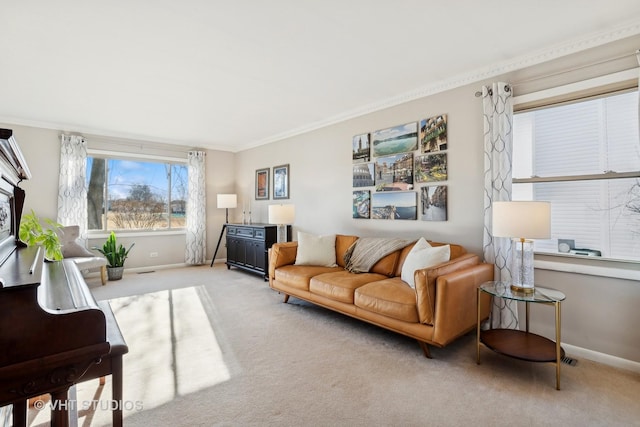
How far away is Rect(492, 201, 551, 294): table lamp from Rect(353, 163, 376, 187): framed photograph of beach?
73.3 inches

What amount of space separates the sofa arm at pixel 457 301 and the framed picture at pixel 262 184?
4.19 metres

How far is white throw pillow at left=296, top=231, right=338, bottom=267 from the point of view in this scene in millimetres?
3869

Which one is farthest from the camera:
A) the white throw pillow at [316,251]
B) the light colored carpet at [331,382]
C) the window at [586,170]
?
the white throw pillow at [316,251]

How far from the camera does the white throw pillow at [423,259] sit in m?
2.74

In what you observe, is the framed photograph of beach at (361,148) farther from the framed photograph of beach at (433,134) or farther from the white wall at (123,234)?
the white wall at (123,234)

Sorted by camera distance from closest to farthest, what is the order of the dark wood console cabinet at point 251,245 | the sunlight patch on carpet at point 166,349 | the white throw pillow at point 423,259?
the sunlight patch on carpet at point 166,349 < the white throw pillow at point 423,259 < the dark wood console cabinet at point 251,245

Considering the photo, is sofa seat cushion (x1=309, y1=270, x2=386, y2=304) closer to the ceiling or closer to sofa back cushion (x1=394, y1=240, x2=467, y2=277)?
sofa back cushion (x1=394, y1=240, x2=467, y2=277)

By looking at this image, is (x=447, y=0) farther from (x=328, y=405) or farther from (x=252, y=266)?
(x=252, y=266)

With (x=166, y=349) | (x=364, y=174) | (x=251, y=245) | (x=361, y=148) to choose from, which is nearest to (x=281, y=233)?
(x=251, y=245)

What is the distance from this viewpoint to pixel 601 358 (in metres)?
2.45

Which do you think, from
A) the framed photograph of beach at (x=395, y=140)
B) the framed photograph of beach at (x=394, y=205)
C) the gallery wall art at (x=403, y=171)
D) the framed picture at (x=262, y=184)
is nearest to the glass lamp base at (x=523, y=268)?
the gallery wall art at (x=403, y=171)

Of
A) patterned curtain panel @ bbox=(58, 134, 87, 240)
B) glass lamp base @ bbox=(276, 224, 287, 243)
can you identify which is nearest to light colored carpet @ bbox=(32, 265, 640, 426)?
glass lamp base @ bbox=(276, 224, 287, 243)

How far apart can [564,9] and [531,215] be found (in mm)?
1461

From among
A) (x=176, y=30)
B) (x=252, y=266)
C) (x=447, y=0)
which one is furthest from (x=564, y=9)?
(x=252, y=266)
